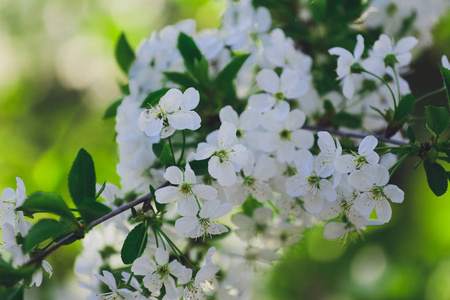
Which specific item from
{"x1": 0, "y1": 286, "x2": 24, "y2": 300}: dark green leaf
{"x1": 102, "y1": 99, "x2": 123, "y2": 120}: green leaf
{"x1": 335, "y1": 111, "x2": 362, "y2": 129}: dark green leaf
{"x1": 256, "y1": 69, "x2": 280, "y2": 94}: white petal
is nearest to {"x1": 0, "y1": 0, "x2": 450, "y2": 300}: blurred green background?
{"x1": 102, "y1": 99, "x2": 123, "y2": 120}: green leaf

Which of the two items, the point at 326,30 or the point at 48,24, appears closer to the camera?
the point at 326,30

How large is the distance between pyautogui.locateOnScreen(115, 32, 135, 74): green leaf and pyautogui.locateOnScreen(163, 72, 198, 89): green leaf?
0.66 feet

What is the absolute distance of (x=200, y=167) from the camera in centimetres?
77

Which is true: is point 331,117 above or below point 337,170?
below

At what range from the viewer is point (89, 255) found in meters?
1.04

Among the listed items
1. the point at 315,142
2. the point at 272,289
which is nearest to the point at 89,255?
the point at 315,142

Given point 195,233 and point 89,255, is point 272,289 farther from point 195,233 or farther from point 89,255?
point 195,233

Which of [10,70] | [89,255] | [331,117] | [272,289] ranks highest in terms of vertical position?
[331,117]

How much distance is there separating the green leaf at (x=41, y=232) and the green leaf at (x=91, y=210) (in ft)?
0.12

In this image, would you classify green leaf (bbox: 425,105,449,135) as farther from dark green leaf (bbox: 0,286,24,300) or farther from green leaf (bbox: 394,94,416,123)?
dark green leaf (bbox: 0,286,24,300)

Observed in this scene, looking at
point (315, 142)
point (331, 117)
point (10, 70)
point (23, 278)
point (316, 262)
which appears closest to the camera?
point (23, 278)

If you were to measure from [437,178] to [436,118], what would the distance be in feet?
0.31

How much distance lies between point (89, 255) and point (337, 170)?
603 millimetres

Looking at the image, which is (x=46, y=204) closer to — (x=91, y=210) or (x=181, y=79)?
(x=91, y=210)
